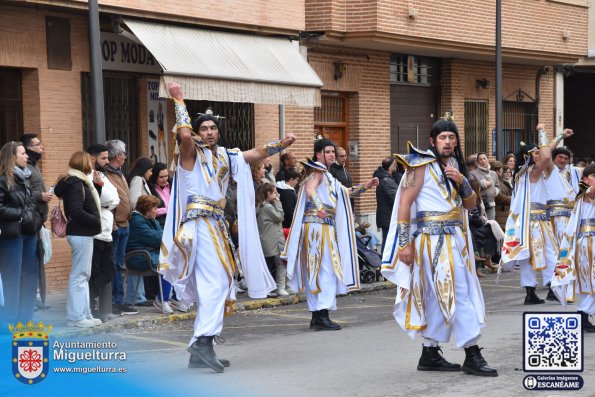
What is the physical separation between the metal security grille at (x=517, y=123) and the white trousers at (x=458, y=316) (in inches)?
805

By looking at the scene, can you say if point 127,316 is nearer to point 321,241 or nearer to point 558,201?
point 321,241

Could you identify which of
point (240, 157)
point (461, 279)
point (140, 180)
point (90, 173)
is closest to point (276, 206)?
point (140, 180)

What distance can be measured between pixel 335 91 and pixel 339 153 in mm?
5413

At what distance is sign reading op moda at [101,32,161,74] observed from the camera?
1730cm

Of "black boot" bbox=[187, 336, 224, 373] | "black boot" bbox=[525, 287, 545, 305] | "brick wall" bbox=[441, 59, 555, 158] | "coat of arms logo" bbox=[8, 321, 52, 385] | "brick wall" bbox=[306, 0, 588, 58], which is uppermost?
"brick wall" bbox=[306, 0, 588, 58]

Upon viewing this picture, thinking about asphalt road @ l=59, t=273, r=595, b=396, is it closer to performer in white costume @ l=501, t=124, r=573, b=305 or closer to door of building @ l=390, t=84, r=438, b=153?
performer in white costume @ l=501, t=124, r=573, b=305

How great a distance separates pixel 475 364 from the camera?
30.3 feet

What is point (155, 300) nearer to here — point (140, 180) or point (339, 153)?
point (140, 180)

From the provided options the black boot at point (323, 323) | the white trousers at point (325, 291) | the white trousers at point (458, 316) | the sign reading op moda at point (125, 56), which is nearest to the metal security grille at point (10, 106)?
the sign reading op moda at point (125, 56)

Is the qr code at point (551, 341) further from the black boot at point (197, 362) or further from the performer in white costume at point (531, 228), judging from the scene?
the performer in white costume at point (531, 228)

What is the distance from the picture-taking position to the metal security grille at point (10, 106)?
1619 centimetres

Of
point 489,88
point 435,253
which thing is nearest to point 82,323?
point 435,253

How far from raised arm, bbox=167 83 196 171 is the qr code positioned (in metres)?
3.30

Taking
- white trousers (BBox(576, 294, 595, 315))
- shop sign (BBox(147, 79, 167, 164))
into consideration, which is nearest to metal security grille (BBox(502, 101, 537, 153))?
shop sign (BBox(147, 79, 167, 164))
